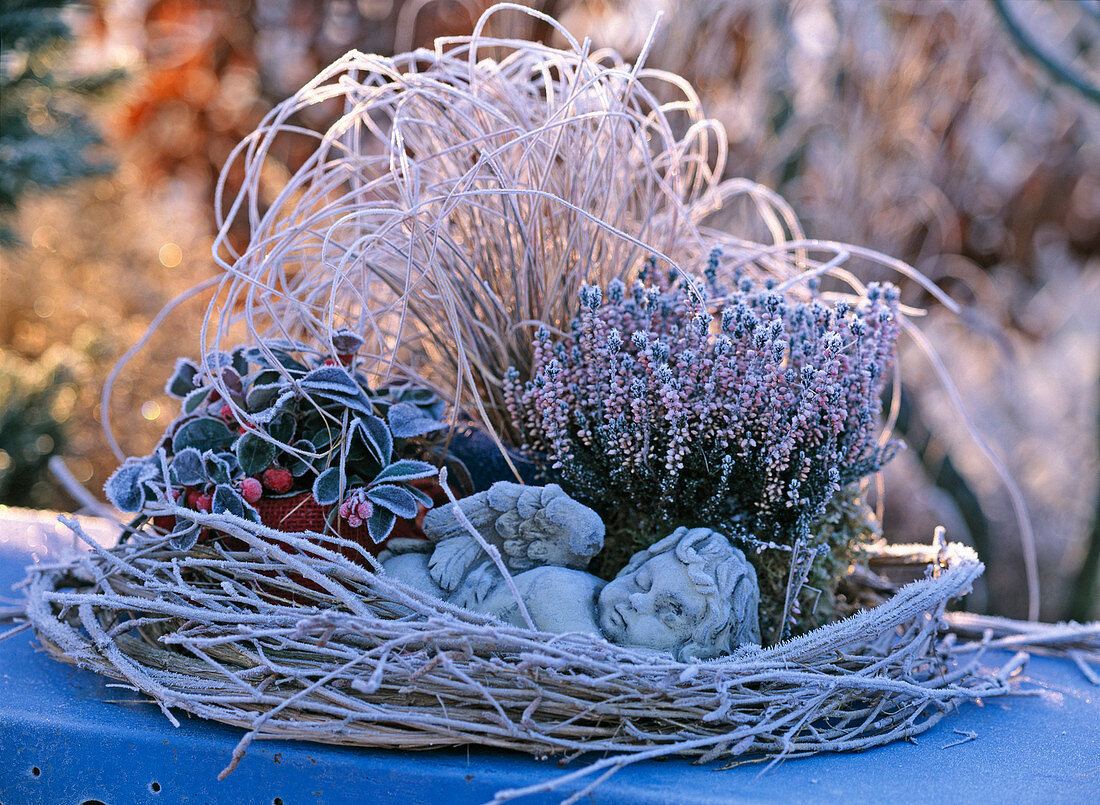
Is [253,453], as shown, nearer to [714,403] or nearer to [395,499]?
[395,499]

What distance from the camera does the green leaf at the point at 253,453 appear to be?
2.64 feet

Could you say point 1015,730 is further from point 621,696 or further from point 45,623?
point 45,623

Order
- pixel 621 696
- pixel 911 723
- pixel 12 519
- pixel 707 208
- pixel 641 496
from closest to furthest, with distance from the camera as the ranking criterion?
pixel 621 696 < pixel 911 723 < pixel 641 496 < pixel 707 208 < pixel 12 519

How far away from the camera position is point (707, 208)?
1.10 meters

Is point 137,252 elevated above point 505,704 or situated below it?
above

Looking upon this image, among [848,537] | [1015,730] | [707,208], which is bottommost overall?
[1015,730]

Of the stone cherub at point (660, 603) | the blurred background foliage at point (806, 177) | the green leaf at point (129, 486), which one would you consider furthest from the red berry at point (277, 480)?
the blurred background foliage at point (806, 177)

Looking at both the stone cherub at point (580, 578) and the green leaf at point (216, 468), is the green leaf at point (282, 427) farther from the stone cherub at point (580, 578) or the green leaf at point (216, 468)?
the stone cherub at point (580, 578)

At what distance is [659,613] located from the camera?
2.42 ft

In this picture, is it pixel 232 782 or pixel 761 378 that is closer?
pixel 232 782

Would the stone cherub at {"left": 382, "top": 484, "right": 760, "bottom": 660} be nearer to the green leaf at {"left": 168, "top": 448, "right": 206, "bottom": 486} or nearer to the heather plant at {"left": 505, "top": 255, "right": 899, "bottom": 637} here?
the heather plant at {"left": 505, "top": 255, "right": 899, "bottom": 637}

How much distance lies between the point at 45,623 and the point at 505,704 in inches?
17.7

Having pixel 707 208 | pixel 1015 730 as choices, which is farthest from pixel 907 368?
pixel 1015 730

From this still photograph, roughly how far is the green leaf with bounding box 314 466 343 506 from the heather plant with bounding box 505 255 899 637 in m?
0.20
